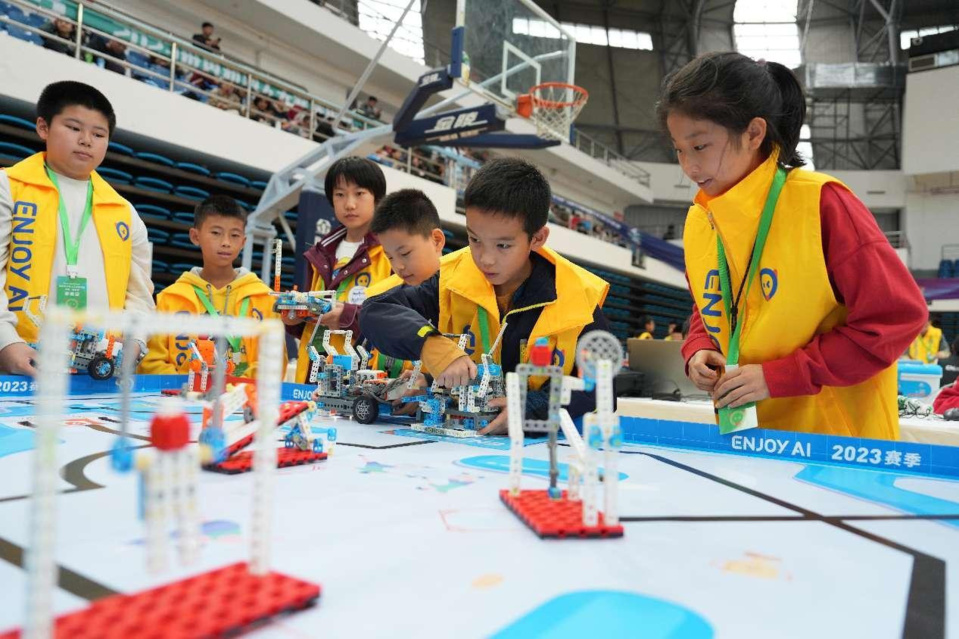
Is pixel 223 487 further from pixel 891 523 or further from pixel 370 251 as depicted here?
pixel 370 251

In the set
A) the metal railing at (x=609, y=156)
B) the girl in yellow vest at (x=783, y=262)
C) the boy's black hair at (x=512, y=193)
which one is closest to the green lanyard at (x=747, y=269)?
the girl in yellow vest at (x=783, y=262)

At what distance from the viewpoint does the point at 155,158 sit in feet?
19.3

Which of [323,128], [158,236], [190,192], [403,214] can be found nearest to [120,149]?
[190,192]

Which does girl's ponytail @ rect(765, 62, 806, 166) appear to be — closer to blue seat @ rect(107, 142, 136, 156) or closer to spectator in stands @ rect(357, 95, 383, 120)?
blue seat @ rect(107, 142, 136, 156)

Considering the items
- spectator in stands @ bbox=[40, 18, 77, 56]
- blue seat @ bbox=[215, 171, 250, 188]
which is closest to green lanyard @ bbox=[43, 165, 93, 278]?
spectator in stands @ bbox=[40, 18, 77, 56]

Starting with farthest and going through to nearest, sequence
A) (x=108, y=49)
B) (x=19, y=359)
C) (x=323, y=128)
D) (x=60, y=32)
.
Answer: (x=323, y=128)
(x=108, y=49)
(x=60, y=32)
(x=19, y=359)

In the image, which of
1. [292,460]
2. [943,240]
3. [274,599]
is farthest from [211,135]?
[943,240]

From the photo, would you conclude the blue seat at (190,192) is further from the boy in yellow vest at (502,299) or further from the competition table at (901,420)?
the boy in yellow vest at (502,299)

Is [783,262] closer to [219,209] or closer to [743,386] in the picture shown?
[743,386]

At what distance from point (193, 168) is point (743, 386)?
606 cm

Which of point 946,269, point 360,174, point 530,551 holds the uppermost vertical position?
point 946,269

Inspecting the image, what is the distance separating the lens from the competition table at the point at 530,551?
1.60 ft

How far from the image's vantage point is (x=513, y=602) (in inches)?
20.1

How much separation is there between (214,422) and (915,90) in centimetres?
1679
